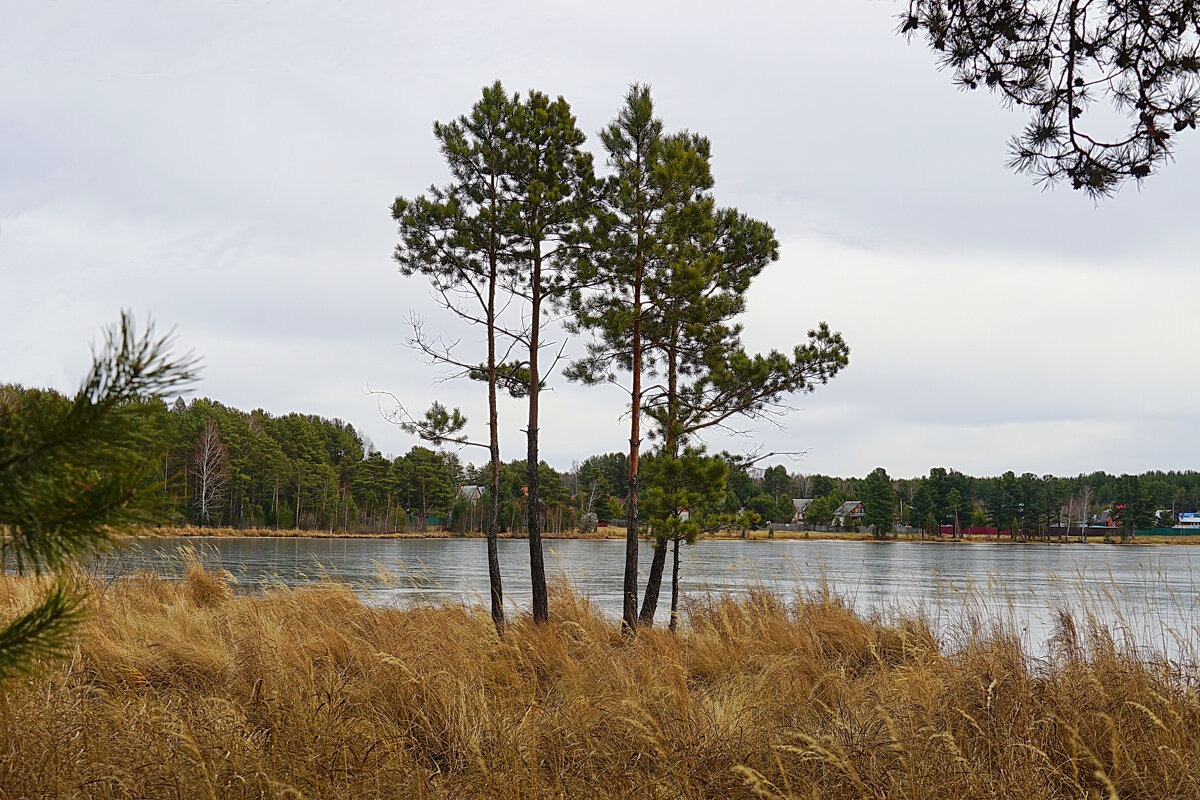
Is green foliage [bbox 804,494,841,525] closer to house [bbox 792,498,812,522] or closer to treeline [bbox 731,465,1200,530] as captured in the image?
treeline [bbox 731,465,1200,530]

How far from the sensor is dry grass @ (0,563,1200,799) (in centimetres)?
390

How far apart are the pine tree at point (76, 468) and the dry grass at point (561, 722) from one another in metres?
0.46

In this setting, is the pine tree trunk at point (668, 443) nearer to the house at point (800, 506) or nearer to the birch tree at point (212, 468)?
the birch tree at point (212, 468)

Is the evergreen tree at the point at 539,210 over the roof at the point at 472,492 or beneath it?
over

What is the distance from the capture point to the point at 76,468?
1.91 m

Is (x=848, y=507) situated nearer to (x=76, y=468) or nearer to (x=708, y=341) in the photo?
(x=708, y=341)

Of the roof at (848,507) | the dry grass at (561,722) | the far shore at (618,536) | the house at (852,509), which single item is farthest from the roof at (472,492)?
the dry grass at (561,722)

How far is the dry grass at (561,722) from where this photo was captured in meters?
3.90

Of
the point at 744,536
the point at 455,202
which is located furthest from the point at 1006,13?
the point at 744,536

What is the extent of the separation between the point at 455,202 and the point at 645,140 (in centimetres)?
316

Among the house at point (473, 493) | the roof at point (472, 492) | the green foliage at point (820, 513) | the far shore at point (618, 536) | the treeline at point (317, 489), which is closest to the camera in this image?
the far shore at point (618, 536)

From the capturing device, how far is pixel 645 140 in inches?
504

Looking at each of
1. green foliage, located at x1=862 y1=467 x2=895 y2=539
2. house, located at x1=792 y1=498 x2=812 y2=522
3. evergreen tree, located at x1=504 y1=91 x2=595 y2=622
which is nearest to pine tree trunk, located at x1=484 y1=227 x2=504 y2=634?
evergreen tree, located at x1=504 y1=91 x2=595 y2=622

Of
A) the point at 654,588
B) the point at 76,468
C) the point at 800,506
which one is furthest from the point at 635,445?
the point at 800,506
